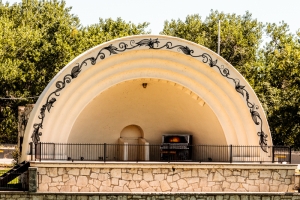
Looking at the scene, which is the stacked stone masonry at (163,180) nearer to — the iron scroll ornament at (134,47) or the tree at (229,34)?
the iron scroll ornament at (134,47)

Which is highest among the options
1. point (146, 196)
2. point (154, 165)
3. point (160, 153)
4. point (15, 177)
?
point (160, 153)

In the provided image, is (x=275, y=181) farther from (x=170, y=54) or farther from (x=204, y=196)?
(x=170, y=54)

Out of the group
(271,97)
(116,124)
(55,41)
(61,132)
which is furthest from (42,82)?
(61,132)

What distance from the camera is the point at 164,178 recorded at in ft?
98.9

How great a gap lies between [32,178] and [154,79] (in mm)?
6762

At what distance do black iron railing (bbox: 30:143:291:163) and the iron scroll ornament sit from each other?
0.41 meters

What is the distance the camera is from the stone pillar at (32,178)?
94.9 ft

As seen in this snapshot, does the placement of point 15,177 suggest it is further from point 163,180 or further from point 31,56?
point 31,56

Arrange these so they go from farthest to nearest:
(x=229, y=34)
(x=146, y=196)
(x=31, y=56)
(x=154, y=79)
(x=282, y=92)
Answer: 1. (x=229, y=34)
2. (x=31, y=56)
3. (x=282, y=92)
4. (x=154, y=79)
5. (x=146, y=196)

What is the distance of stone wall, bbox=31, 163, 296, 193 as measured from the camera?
29453 mm

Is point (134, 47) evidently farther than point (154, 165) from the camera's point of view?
Yes

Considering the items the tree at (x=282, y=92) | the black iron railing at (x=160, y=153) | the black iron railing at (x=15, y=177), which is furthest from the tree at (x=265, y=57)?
the black iron railing at (x=15, y=177)

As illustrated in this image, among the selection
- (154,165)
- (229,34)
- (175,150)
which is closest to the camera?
(154,165)

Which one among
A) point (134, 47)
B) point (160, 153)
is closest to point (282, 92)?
point (160, 153)
